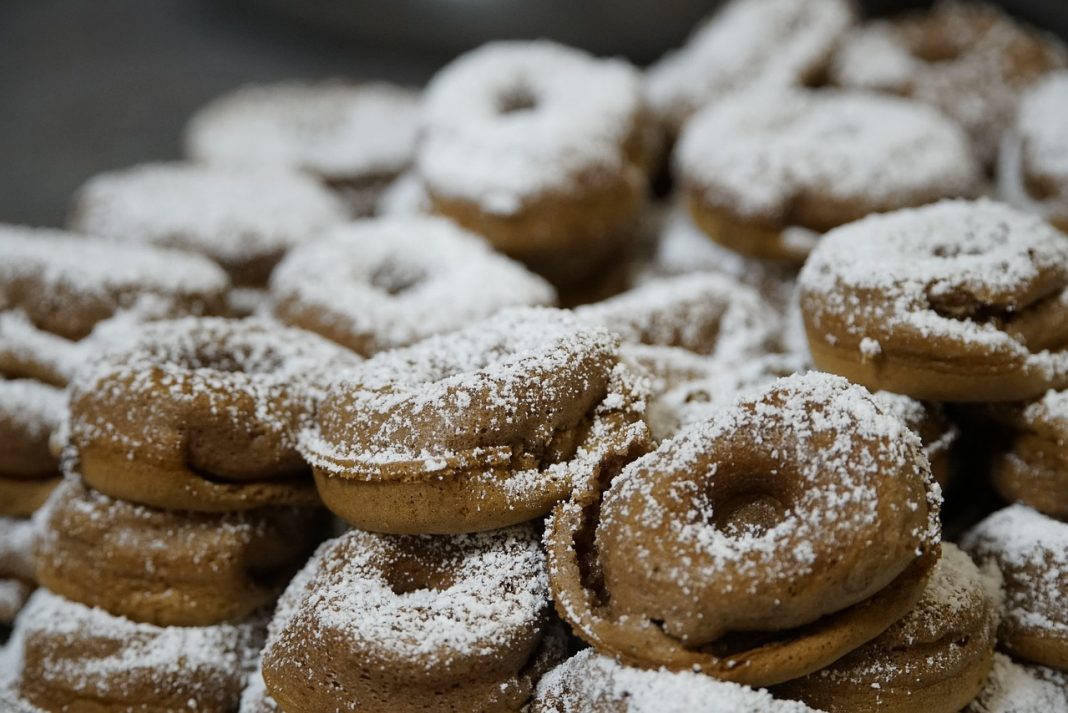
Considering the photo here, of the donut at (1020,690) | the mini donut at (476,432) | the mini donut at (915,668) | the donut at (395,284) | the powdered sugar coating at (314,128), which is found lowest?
the donut at (1020,690)

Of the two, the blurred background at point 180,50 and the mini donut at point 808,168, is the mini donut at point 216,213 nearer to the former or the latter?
the blurred background at point 180,50

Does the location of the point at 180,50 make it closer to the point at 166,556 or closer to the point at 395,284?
the point at 395,284

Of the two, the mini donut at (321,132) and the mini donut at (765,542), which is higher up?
the mini donut at (765,542)

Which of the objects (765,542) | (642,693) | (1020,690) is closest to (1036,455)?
(1020,690)

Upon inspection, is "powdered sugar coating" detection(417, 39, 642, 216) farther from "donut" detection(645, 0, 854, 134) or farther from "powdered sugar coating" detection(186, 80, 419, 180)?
"powdered sugar coating" detection(186, 80, 419, 180)

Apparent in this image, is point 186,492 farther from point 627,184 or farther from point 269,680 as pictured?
point 627,184

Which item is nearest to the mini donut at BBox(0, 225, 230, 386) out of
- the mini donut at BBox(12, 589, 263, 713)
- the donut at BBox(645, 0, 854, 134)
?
the mini donut at BBox(12, 589, 263, 713)

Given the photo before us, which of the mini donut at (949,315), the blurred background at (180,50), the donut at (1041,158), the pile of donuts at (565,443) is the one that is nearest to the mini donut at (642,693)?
the pile of donuts at (565,443)
